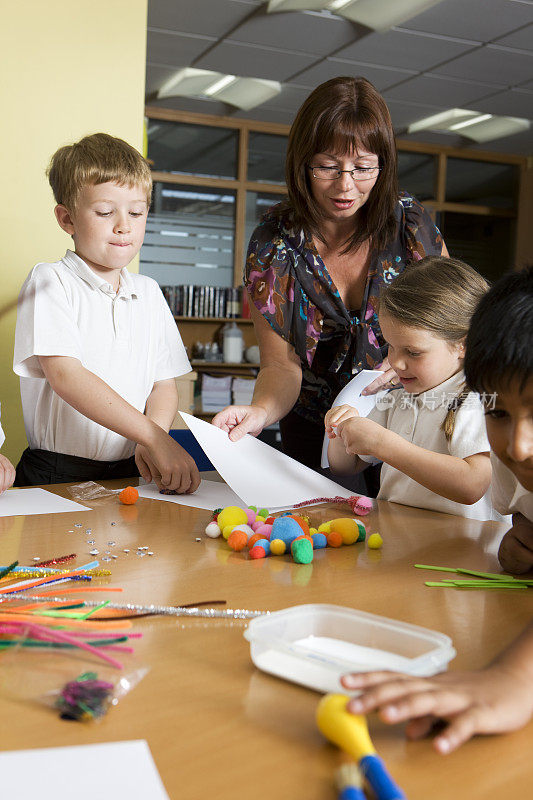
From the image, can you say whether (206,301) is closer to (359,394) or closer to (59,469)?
(59,469)

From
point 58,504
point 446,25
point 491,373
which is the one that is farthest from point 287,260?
point 446,25

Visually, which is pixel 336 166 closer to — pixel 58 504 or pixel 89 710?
pixel 58 504

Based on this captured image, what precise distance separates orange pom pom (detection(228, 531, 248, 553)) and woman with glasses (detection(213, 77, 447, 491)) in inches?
23.6

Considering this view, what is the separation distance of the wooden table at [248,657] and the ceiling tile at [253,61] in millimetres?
4074

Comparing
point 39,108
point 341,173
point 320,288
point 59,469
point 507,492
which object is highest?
point 39,108

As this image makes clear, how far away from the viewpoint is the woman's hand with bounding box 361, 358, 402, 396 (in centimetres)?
158

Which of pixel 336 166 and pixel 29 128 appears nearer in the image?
pixel 336 166

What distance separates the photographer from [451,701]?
0.49 meters

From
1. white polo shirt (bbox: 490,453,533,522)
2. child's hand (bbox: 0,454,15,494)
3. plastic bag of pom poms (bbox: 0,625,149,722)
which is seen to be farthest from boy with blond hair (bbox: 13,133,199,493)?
plastic bag of pom poms (bbox: 0,625,149,722)

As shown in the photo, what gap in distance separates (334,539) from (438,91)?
494cm

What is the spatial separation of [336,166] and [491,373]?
2.85 feet

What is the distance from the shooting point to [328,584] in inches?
33.8

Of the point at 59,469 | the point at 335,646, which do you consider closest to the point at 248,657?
the point at 335,646

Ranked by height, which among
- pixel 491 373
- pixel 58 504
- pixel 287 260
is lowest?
pixel 58 504
